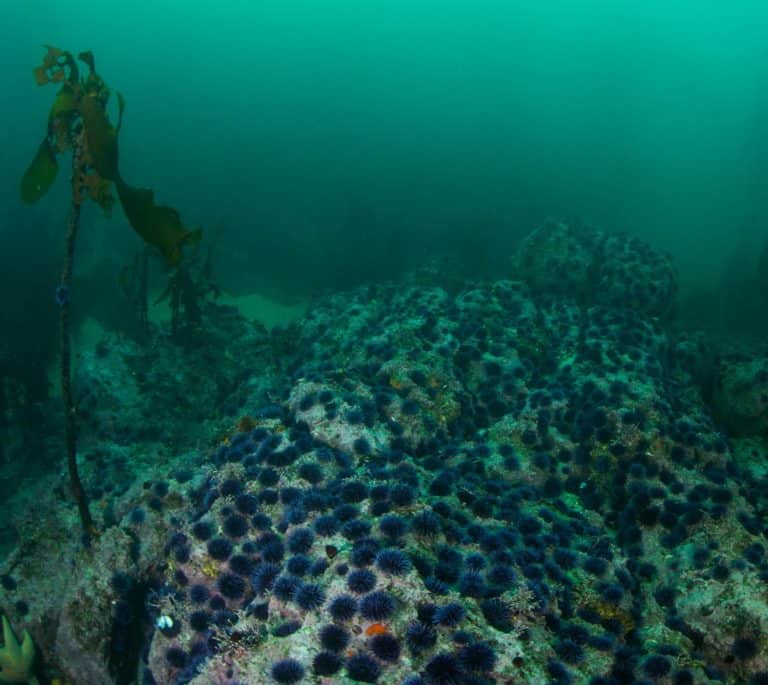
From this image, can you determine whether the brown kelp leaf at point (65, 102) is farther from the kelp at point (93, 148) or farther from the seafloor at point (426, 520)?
the seafloor at point (426, 520)

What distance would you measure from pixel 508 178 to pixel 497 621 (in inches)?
1704

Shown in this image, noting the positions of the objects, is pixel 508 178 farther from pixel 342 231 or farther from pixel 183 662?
pixel 183 662

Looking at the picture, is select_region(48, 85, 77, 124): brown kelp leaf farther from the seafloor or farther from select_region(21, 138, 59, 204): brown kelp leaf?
the seafloor

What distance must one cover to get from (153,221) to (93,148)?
1.04m

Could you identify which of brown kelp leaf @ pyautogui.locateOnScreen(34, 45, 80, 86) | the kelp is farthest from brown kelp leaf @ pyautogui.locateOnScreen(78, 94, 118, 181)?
brown kelp leaf @ pyautogui.locateOnScreen(34, 45, 80, 86)

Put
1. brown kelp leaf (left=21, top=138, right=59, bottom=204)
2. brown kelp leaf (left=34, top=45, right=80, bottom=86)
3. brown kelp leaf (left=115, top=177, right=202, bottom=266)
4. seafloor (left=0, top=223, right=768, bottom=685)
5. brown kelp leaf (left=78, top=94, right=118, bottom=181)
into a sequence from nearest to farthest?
seafloor (left=0, top=223, right=768, bottom=685) < brown kelp leaf (left=78, top=94, right=118, bottom=181) < brown kelp leaf (left=34, top=45, right=80, bottom=86) < brown kelp leaf (left=115, top=177, right=202, bottom=266) < brown kelp leaf (left=21, top=138, right=59, bottom=204)

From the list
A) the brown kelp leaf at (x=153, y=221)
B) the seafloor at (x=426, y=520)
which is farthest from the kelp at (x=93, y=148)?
the seafloor at (x=426, y=520)

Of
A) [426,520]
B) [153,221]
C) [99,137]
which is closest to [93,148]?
[99,137]

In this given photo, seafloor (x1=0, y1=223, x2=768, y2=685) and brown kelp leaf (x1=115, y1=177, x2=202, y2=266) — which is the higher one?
brown kelp leaf (x1=115, y1=177, x2=202, y2=266)

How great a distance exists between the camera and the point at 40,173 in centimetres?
712

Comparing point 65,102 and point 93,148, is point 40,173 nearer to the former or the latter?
point 65,102

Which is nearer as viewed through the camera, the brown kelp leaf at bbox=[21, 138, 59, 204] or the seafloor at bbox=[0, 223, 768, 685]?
the seafloor at bbox=[0, 223, 768, 685]

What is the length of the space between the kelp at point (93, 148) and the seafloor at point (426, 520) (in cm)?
294

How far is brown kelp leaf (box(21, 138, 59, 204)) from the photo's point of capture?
23.0 ft
